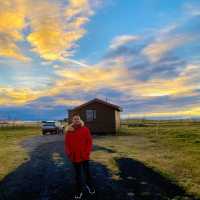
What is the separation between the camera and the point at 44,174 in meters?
14.5

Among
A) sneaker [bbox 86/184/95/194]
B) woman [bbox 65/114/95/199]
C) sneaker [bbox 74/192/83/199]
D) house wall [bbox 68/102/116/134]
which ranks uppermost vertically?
house wall [bbox 68/102/116/134]

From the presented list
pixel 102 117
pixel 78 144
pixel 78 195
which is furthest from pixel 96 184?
pixel 102 117

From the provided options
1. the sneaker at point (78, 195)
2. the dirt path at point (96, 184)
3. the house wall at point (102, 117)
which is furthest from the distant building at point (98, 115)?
the sneaker at point (78, 195)

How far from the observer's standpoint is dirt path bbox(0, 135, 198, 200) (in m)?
10.5

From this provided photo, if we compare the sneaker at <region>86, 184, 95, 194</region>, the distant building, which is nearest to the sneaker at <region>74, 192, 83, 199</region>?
the sneaker at <region>86, 184, 95, 194</region>

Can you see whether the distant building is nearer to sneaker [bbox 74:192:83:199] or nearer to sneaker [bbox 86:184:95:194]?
sneaker [bbox 86:184:95:194]

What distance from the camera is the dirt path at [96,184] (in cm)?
1054

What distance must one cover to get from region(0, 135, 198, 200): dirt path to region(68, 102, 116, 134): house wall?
34.1 meters

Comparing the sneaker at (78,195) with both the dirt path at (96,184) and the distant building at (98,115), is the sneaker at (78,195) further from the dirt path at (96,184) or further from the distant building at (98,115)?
the distant building at (98,115)

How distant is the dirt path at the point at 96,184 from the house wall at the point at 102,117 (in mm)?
34127

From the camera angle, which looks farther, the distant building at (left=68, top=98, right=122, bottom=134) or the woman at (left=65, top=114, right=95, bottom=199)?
the distant building at (left=68, top=98, right=122, bottom=134)

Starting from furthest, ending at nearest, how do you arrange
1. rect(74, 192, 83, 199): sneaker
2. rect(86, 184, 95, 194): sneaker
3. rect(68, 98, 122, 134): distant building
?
rect(68, 98, 122, 134): distant building
rect(86, 184, 95, 194): sneaker
rect(74, 192, 83, 199): sneaker

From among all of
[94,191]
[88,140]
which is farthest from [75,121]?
[94,191]

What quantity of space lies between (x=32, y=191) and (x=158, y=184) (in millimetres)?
4116
